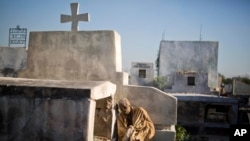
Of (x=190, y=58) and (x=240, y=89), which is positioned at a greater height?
(x=190, y=58)

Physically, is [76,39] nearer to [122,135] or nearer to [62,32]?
[62,32]

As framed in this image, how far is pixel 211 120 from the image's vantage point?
1770cm

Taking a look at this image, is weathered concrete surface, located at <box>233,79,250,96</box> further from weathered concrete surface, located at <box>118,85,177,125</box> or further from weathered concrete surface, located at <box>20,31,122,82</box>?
weathered concrete surface, located at <box>20,31,122,82</box>

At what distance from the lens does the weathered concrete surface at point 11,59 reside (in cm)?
1703

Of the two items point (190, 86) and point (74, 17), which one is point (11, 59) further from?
point (190, 86)

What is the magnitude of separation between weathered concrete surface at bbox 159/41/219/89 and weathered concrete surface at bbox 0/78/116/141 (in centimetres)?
2351

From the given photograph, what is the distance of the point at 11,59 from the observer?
17.1 m

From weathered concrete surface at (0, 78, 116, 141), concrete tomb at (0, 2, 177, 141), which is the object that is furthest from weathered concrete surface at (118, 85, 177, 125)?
weathered concrete surface at (0, 78, 116, 141)

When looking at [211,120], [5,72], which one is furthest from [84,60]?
[211,120]

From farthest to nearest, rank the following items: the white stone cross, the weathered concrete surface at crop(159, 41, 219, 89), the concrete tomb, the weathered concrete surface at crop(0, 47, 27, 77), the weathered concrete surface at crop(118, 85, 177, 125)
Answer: the weathered concrete surface at crop(159, 41, 219, 89) → the weathered concrete surface at crop(0, 47, 27, 77) → the white stone cross → the weathered concrete surface at crop(118, 85, 177, 125) → the concrete tomb

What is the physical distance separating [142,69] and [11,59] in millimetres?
13664

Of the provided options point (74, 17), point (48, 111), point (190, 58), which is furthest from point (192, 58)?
point (48, 111)

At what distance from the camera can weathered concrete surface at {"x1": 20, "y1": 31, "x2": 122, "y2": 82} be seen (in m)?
5.57

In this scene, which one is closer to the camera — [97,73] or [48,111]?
[48,111]
